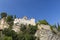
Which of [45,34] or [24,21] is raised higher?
[24,21]

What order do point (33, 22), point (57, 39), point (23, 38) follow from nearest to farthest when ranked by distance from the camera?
point (23, 38), point (57, 39), point (33, 22)

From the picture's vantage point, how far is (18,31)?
5988 centimetres

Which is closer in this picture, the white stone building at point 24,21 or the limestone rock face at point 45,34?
the limestone rock face at point 45,34

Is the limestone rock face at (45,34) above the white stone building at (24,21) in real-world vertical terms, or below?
below

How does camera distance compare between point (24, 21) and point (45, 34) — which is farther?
point (24, 21)

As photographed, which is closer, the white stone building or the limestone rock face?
the limestone rock face

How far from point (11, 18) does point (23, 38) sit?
12824 millimetres

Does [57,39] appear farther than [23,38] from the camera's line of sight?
Yes

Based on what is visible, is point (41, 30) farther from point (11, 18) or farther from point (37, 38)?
point (11, 18)

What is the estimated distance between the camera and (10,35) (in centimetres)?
5603

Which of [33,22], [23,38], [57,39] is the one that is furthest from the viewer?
[33,22]

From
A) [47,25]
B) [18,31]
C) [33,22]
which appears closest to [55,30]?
[47,25]

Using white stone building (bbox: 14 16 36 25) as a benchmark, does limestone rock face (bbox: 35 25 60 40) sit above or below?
below

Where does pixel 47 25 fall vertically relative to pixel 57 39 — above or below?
above
